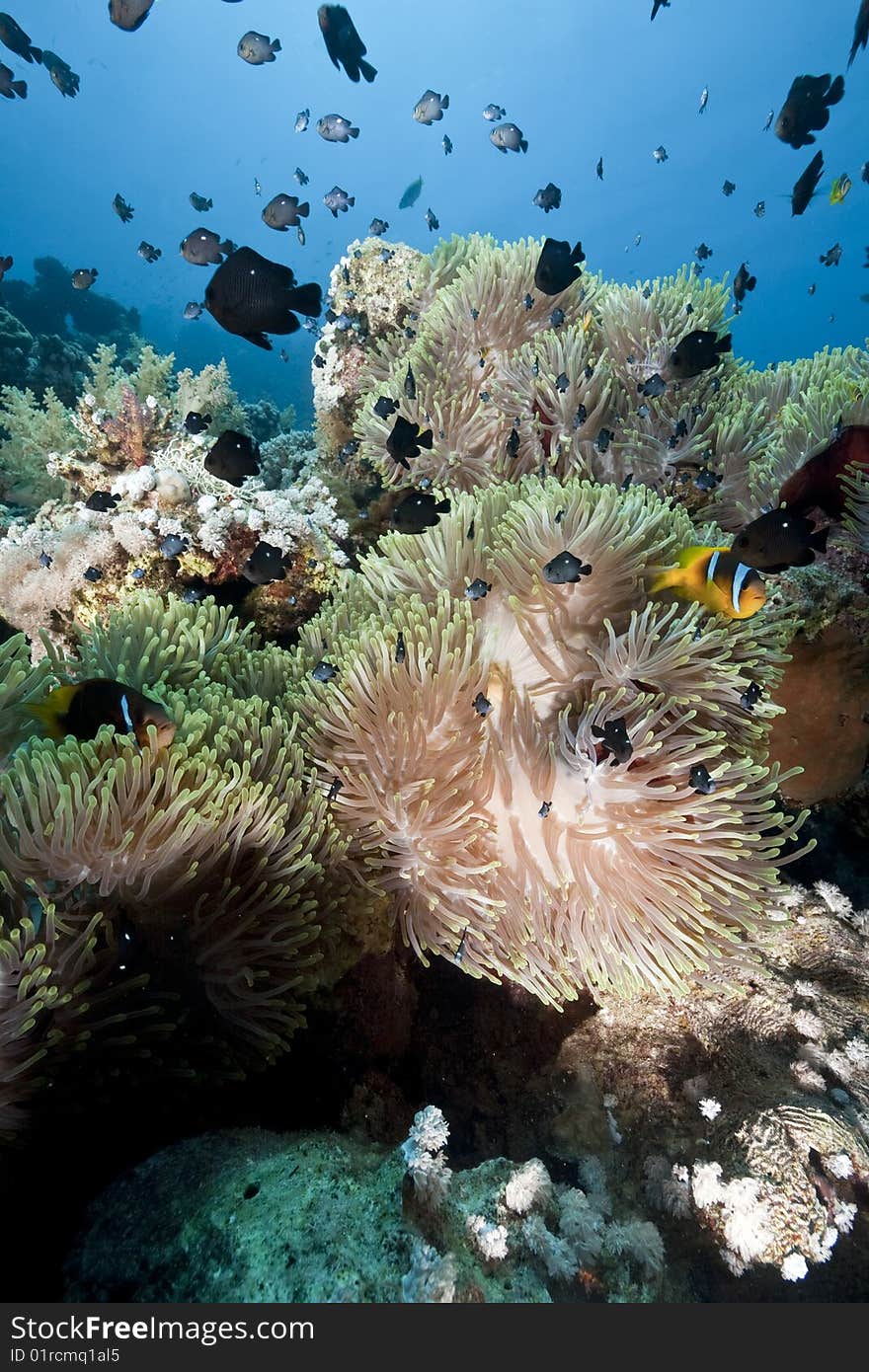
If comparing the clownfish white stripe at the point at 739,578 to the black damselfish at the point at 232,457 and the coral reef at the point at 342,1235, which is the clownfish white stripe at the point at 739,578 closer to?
the coral reef at the point at 342,1235

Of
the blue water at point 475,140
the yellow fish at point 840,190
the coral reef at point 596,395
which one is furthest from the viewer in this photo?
the blue water at point 475,140

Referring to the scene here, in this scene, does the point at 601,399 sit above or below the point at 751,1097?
above

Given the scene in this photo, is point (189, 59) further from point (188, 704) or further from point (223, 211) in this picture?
point (188, 704)

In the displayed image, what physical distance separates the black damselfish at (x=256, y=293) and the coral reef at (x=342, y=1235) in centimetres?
362

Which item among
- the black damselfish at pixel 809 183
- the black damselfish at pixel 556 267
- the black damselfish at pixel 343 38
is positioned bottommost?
the black damselfish at pixel 556 267

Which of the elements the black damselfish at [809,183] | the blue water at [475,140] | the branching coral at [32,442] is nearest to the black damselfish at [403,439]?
the black damselfish at [809,183]

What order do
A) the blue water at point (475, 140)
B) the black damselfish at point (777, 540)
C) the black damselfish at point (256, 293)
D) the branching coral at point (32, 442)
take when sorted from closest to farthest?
the black damselfish at point (777, 540), the black damselfish at point (256, 293), the branching coral at point (32, 442), the blue water at point (475, 140)

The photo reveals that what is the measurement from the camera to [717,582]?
2.43 meters

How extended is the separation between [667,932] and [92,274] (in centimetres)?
1159

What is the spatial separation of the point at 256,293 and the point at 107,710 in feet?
8.37

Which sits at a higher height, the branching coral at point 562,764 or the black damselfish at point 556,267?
the black damselfish at point 556,267

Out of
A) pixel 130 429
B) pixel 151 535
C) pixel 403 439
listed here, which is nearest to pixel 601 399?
pixel 403 439

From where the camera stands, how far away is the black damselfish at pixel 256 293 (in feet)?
11.1

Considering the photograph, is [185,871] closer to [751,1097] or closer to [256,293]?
[751,1097]
